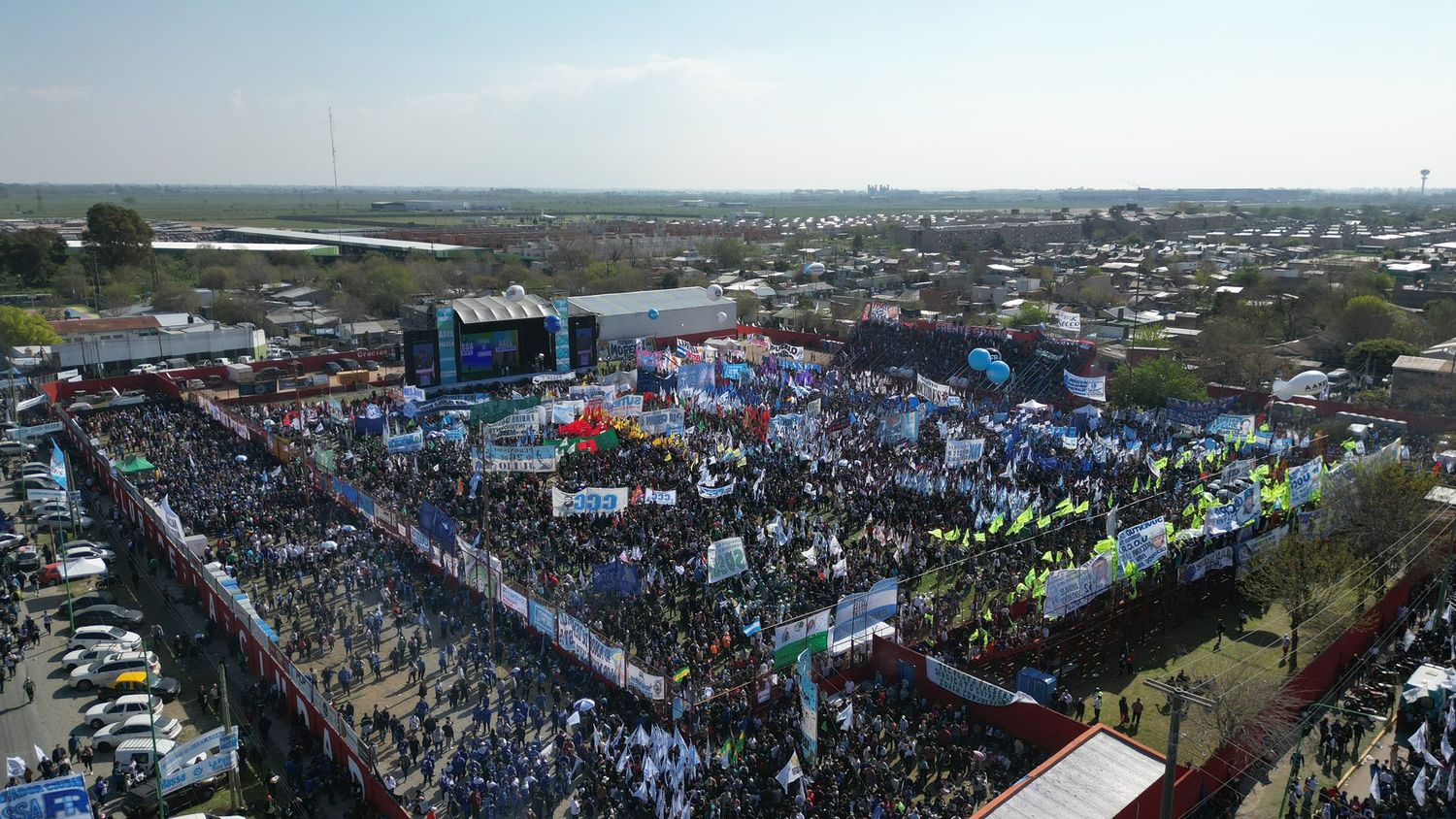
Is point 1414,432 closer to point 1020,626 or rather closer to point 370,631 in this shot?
point 1020,626

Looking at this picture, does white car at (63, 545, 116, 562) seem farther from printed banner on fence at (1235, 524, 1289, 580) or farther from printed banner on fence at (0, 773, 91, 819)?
printed banner on fence at (1235, 524, 1289, 580)

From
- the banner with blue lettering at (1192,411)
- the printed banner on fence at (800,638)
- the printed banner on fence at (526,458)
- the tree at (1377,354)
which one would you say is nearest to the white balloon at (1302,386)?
the banner with blue lettering at (1192,411)

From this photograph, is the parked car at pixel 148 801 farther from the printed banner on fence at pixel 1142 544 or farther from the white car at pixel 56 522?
the printed banner on fence at pixel 1142 544

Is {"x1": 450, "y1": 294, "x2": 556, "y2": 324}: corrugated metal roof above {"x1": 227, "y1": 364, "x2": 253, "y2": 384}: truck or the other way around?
above

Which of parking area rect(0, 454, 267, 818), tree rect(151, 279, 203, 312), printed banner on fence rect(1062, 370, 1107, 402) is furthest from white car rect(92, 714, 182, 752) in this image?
tree rect(151, 279, 203, 312)

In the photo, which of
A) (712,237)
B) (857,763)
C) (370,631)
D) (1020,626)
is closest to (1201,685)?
(1020,626)

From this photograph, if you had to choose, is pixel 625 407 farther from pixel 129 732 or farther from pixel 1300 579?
pixel 1300 579

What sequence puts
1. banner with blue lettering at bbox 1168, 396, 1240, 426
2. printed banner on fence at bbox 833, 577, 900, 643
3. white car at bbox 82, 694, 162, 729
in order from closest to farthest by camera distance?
white car at bbox 82, 694, 162, 729 → printed banner on fence at bbox 833, 577, 900, 643 → banner with blue lettering at bbox 1168, 396, 1240, 426

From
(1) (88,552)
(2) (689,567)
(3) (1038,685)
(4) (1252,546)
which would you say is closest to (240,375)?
(1) (88,552)
